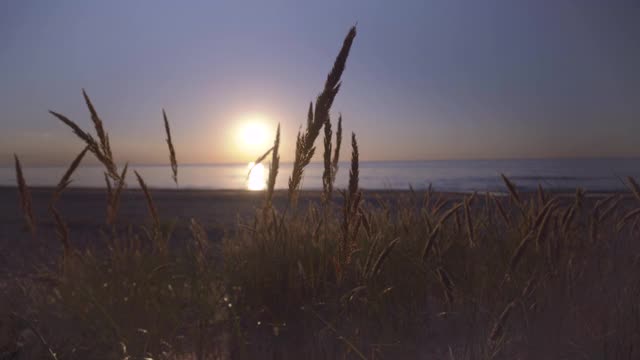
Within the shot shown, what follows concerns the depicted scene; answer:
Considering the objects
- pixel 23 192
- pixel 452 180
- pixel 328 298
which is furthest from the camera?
pixel 452 180

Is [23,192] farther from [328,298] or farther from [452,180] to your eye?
[452,180]

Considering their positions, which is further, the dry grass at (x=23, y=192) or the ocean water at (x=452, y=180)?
the ocean water at (x=452, y=180)

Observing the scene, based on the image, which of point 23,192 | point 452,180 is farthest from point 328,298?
point 452,180

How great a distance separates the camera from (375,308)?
199 centimetres

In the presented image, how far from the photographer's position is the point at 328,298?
2125 mm

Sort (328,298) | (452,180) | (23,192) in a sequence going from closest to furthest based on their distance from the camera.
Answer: (23,192), (328,298), (452,180)

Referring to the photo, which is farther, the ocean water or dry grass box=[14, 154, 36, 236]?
the ocean water

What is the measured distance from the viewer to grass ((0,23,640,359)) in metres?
1.89

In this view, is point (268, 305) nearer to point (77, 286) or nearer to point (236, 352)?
point (236, 352)

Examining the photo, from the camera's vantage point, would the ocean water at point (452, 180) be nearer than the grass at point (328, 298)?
No

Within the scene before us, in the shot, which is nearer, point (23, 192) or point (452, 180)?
point (23, 192)

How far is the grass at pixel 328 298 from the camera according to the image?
189 centimetres

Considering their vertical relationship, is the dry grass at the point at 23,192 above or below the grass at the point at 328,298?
above

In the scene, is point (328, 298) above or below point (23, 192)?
below
